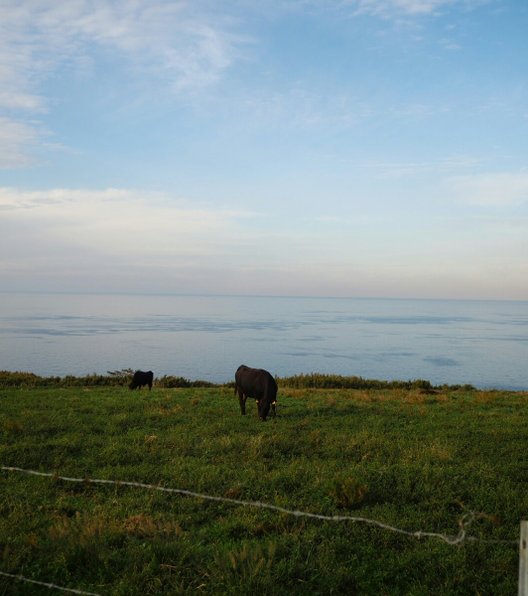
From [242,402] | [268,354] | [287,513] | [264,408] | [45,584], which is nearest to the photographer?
[45,584]

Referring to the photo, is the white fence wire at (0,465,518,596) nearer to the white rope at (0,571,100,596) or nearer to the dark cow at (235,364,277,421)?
the white rope at (0,571,100,596)

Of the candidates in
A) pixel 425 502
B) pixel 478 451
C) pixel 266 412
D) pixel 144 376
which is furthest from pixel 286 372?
pixel 425 502

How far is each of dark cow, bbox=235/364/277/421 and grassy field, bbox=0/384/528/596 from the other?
574 millimetres

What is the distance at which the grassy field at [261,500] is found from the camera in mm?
5477

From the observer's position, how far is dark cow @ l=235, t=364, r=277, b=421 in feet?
46.3

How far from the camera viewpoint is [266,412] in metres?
14.0

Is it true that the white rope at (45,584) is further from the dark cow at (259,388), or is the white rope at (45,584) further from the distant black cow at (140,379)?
the distant black cow at (140,379)

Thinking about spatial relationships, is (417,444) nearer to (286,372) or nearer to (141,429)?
(141,429)

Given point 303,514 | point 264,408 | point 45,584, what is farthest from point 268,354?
point 45,584

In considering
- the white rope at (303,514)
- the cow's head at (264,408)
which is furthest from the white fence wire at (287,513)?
the cow's head at (264,408)

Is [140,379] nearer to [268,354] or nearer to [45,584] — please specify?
Result: [45,584]

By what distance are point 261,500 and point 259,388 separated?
670cm

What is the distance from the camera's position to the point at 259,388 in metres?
14.5

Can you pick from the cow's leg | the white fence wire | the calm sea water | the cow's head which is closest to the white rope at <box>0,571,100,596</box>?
the white fence wire
